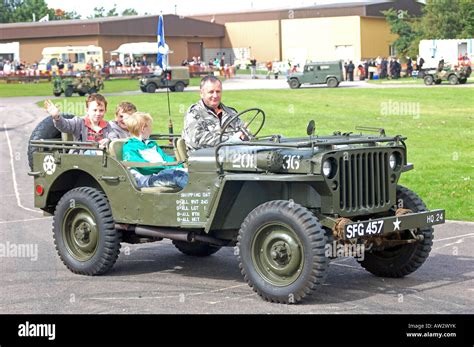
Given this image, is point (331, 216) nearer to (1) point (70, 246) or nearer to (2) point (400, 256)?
(2) point (400, 256)

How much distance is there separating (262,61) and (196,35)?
683 cm

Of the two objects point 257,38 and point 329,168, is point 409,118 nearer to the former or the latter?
point 329,168

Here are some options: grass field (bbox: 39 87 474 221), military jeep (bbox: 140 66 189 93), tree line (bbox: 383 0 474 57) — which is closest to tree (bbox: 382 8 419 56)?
tree line (bbox: 383 0 474 57)

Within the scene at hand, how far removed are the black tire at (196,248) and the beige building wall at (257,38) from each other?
3245 inches

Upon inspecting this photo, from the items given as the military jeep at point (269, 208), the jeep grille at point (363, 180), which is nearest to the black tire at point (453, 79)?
the military jeep at point (269, 208)

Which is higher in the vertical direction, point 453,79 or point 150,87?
point 150,87

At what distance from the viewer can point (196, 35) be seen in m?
92.9

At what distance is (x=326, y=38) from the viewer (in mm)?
88312

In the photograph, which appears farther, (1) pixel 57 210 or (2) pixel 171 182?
(1) pixel 57 210

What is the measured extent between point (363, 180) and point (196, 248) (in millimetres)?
2611

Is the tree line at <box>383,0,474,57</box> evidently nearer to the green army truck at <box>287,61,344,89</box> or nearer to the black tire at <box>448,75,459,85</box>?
the green army truck at <box>287,61,344,89</box>

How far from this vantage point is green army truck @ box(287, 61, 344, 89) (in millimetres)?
53356

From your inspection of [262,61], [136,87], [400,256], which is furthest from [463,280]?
[262,61]

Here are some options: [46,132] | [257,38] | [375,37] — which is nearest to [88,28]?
[257,38]
